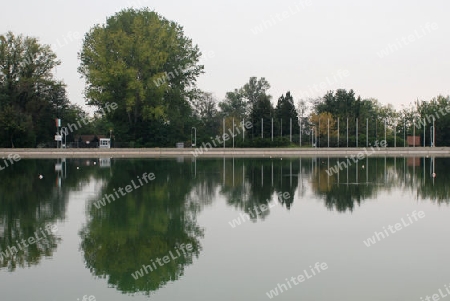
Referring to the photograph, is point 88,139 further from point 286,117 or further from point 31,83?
point 286,117

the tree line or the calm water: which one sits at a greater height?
the tree line

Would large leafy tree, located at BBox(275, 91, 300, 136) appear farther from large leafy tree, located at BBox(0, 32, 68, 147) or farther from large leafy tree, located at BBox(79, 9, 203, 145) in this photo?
large leafy tree, located at BBox(0, 32, 68, 147)

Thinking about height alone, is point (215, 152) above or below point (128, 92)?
below

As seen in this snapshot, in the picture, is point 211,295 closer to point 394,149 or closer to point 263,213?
Result: point 263,213

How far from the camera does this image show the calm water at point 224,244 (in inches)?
411

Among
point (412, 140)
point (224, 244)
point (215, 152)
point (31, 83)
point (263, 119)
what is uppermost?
point (31, 83)

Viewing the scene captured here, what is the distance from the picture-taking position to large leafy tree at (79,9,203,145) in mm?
75562

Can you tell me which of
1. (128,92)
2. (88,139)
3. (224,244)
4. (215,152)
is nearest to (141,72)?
(128,92)

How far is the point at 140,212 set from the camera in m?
19.4

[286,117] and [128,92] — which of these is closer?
[128,92]

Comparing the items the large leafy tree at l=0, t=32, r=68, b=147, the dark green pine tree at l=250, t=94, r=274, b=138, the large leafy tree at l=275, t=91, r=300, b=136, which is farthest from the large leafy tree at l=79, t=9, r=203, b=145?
the large leafy tree at l=275, t=91, r=300, b=136

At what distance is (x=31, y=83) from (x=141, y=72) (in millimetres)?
17371

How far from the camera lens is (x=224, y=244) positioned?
559 inches

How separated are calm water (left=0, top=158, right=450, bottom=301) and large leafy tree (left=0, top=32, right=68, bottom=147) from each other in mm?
58935
